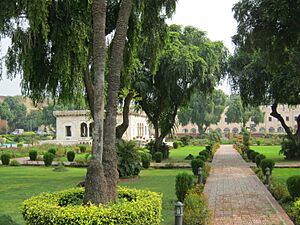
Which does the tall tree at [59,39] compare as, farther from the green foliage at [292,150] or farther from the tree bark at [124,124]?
the green foliage at [292,150]

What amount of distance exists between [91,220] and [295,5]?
1003cm

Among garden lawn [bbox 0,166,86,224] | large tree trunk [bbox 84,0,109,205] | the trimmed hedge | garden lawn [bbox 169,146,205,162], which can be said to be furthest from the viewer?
garden lawn [bbox 169,146,205,162]

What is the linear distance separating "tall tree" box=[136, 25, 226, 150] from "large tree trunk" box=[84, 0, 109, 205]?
57.1ft

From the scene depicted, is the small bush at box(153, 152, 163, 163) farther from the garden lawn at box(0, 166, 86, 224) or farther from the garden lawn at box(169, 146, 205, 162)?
the garden lawn at box(0, 166, 86, 224)

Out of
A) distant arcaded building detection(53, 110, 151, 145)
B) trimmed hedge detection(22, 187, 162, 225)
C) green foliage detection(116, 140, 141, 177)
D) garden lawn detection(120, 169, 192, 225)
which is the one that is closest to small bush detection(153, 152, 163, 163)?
garden lawn detection(120, 169, 192, 225)

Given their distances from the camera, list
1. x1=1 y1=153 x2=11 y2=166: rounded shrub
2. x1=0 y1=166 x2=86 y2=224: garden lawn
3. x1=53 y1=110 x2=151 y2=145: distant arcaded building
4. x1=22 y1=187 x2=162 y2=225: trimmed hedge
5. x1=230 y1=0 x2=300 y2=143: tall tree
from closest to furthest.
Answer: x1=22 y1=187 x2=162 y2=225: trimmed hedge
x1=0 y1=166 x2=86 y2=224: garden lawn
x1=230 y1=0 x2=300 y2=143: tall tree
x1=1 y1=153 x2=11 y2=166: rounded shrub
x1=53 y1=110 x2=151 y2=145: distant arcaded building

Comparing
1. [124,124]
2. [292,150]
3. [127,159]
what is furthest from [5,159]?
[292,150]

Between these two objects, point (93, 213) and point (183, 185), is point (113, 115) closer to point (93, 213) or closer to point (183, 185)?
point (93, 213)

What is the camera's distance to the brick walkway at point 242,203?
30.4ft

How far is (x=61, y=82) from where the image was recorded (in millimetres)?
12320

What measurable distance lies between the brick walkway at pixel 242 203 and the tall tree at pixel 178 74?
10264 mm

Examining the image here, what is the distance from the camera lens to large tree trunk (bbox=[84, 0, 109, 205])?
6707mm

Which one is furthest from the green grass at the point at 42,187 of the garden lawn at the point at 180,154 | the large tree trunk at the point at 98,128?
the garden lawn at the point at 180,154

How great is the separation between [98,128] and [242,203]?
6110 mm
